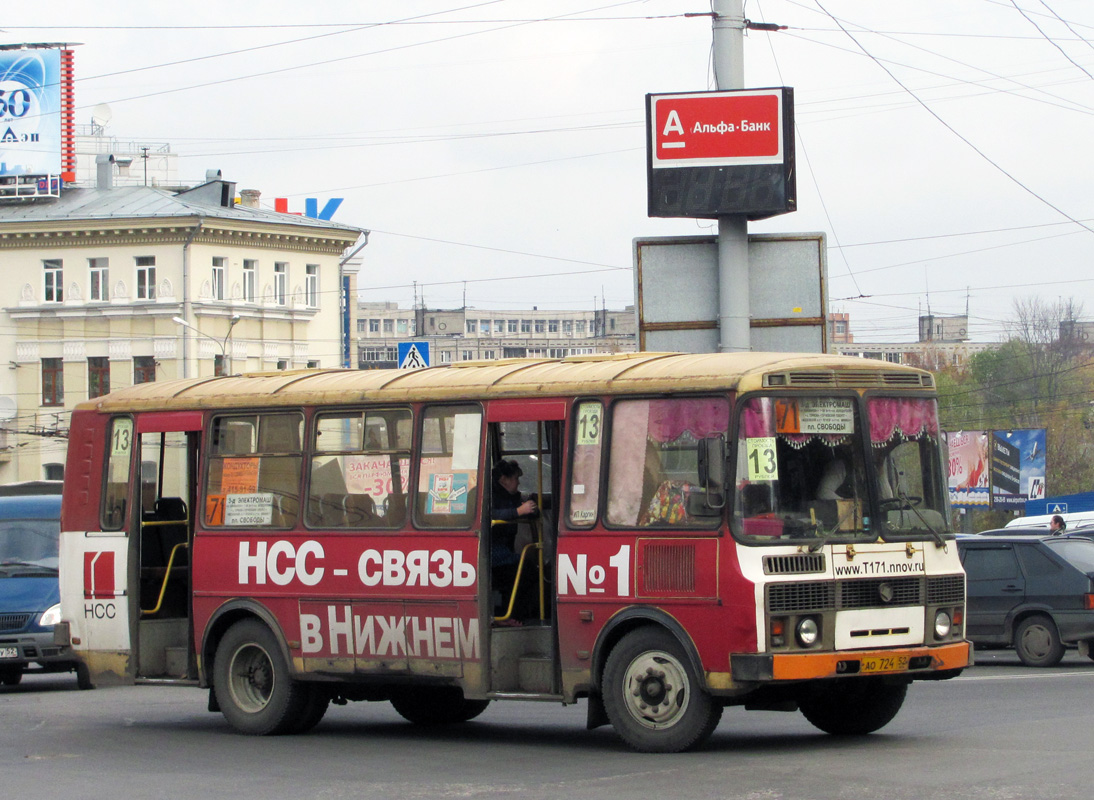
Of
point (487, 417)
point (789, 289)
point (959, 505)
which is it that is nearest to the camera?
point (487, 417)

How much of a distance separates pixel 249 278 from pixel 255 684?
172 feet

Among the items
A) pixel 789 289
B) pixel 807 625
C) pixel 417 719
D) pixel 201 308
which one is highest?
pixel 201 308

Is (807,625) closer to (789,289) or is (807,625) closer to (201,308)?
(789,289)

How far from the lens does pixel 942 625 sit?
10977 mm

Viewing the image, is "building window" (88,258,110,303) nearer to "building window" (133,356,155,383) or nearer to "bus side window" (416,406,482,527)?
"building window" (133,356,155,383)

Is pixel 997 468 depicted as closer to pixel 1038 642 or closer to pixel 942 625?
pixel 1038 642

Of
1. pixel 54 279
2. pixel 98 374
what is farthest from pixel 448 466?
pixel 54 279

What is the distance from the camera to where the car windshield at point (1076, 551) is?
19.9 m

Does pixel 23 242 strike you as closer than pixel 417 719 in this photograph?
No

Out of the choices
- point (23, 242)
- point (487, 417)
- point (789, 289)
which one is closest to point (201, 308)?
point (23, 242)

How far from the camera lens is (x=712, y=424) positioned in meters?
10.6

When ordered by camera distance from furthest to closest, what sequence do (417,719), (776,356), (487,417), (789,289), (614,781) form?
(789,289)
(417,719)
(487,417)
(776,356)
(614,781)

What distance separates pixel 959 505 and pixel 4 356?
3642 centimetres

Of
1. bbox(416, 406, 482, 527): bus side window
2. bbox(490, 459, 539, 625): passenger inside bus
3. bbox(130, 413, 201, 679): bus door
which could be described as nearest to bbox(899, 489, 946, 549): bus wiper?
bbox(490, 459, 539, 625): passenger inside bus
